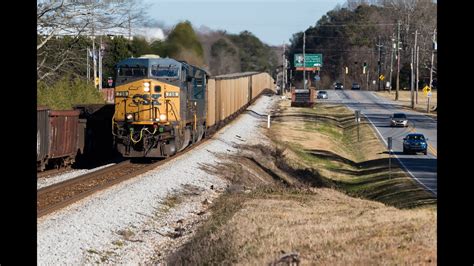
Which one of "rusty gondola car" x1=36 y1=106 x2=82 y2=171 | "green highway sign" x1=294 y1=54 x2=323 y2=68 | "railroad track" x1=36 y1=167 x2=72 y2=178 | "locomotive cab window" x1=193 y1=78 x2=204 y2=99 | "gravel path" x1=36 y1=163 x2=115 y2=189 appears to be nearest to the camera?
"gravel path" x1=36 y1=163 x2=115 y2=189

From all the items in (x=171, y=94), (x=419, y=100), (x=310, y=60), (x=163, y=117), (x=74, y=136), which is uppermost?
(x=310, y=60)

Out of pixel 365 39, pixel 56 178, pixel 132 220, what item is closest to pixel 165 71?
pixel 56 178

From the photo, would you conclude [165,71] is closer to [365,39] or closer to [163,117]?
[163,117]

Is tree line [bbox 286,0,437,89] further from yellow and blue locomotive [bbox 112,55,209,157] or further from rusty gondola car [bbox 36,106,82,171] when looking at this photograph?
rusty gondola car [bbox 36,106,82,171]

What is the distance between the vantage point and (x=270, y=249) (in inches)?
470

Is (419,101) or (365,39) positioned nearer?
(419,101)

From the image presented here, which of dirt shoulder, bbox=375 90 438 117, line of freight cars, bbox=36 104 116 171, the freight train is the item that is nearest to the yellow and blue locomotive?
the freight train

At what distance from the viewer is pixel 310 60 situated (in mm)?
112438

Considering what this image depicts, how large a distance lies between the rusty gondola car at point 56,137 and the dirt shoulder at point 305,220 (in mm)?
4740

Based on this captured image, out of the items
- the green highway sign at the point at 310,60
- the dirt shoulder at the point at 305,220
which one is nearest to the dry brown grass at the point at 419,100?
the green highway sign at the point at 310,60

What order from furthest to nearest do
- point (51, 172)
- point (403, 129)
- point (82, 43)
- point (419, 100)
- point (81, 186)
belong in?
point (419, 100), point (403, 129), point (82, 43), point (51, 172), point (81, 186)

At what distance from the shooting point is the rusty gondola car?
2194 centimetres

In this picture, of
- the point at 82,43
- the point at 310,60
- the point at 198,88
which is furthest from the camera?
the point at 310,60

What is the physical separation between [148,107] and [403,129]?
141 feet
